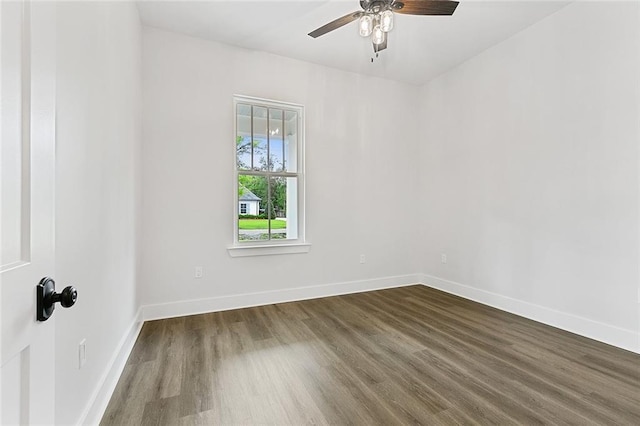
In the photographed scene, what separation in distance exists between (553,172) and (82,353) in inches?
156

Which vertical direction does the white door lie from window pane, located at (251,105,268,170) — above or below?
below

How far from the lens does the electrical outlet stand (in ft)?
4.72

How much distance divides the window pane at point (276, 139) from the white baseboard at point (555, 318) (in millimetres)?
2810

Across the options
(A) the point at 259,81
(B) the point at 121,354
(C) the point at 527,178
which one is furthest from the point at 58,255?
(C) the point at 527,178

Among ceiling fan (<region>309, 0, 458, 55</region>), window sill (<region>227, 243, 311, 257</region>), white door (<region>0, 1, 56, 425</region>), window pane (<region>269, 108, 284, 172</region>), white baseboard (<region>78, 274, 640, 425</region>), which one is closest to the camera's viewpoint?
white door (<region>0, 1, 56, 425</region>)

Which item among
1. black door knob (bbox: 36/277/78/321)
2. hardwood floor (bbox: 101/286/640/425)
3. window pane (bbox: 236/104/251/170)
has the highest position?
window pane (bbox: 236/104/251/170)

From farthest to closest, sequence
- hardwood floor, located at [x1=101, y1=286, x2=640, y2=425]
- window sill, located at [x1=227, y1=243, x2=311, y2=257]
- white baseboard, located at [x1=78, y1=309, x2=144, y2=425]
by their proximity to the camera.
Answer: window sill, located at [x1=227, y1=243, x2=311, y2=257], hardwood floor, located at [x1=101, y1=286, x2=640, y2=425], white baseboard, located at [x1=78, y1=309, x2=144, y2=425]

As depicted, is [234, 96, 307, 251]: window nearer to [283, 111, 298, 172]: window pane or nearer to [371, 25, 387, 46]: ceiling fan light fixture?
[283, 111, 298, 172]: window pane

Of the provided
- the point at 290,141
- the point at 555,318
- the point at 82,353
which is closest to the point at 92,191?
the point at 82,353

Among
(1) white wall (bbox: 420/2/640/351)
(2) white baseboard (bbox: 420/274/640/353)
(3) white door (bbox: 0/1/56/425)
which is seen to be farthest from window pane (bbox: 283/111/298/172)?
(3) white door (bbox: 0/1/56/425)

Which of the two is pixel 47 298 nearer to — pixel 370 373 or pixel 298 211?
pixel 370 373

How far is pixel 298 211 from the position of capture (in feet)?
12.7

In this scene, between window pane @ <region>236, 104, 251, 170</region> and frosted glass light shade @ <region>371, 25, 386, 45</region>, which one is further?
window pane @ <region>236, 104, 251, 170</region>

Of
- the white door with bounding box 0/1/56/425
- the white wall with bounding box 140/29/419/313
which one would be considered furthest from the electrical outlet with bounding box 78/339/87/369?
the white wall with bounding box 140/29/419/313
